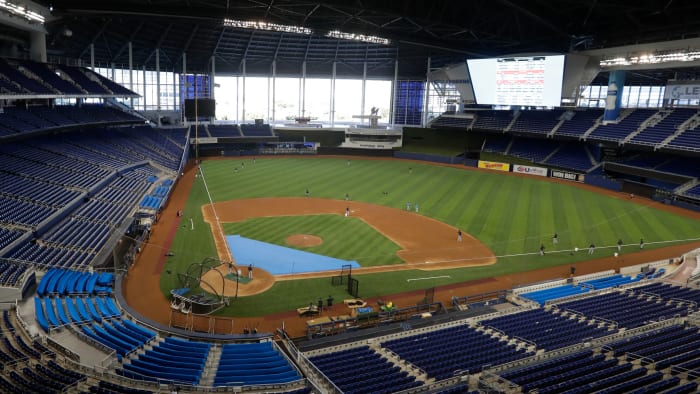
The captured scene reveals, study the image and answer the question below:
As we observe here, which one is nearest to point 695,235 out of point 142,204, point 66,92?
point 142,204

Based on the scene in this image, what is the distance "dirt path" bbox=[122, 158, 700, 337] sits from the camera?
68.7 ft

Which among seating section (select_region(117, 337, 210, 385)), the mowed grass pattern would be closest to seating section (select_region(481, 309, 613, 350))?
the mowed grass pattern

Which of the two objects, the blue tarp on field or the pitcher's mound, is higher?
the pitcher's mound

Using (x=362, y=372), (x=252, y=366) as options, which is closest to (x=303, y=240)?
(x=252, y=366)

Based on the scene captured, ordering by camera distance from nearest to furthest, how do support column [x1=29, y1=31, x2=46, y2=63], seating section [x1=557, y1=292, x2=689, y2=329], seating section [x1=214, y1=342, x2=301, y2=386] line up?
seating section [x1=214, y1=342, x2=301, y2=386]
seating section [x1=557, y1=292, x2=689, y2=329]
support column [x1=29, y1=31, x2=46, y2=63]

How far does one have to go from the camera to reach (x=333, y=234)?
110 feet

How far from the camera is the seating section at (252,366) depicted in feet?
47.7

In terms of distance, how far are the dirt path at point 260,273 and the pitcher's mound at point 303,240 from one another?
531 cm

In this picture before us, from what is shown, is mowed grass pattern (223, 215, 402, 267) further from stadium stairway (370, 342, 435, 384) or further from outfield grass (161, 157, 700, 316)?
stadium stairway (370, 342, 435, 384)

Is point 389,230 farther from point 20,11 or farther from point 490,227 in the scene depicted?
point 20,11

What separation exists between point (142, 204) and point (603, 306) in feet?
98.9

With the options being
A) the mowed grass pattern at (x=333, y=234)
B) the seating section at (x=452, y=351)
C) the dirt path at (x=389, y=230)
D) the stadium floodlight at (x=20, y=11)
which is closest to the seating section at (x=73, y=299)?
the dirt path at (x=389, y=230)

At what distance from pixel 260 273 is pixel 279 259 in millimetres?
2328

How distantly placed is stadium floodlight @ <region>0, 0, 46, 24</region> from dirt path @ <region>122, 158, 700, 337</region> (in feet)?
56.6
